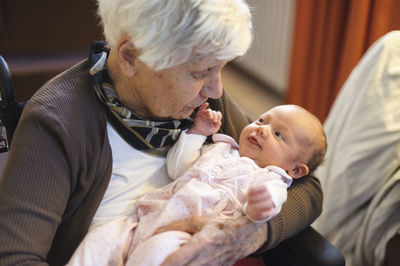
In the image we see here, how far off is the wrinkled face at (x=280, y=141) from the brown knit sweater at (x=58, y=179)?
13 cm

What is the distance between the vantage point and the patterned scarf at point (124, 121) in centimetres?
121

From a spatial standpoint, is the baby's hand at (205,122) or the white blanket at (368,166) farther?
the white blanket at (368,166)

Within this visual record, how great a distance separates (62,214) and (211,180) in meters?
0.41

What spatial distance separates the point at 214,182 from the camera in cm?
122

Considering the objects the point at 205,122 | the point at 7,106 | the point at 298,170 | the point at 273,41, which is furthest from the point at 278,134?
the point at 273,41

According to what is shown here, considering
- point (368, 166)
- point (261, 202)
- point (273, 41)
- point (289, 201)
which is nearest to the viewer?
point (261, 202)

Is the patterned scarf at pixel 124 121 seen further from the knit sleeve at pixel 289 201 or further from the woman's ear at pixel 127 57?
the knit sleeve at pixel 289 201

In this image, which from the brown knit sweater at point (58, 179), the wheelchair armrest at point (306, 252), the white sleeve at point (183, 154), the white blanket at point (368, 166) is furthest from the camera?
the white blanket at point (368, 166)

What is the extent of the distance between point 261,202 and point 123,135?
454 mm

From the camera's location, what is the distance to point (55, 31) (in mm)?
2865

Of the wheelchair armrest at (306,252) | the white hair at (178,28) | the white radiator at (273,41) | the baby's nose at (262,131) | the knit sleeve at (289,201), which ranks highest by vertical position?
the white hair at (178,28)

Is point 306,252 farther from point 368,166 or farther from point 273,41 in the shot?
point 273,41

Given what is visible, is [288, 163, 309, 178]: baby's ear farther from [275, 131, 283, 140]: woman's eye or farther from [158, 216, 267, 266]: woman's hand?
[158, 216, 267, 266]: woman's hand

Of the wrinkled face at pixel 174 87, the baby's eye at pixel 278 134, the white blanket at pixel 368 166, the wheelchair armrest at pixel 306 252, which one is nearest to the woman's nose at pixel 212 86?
the wrinkled face at pixel 174 87
